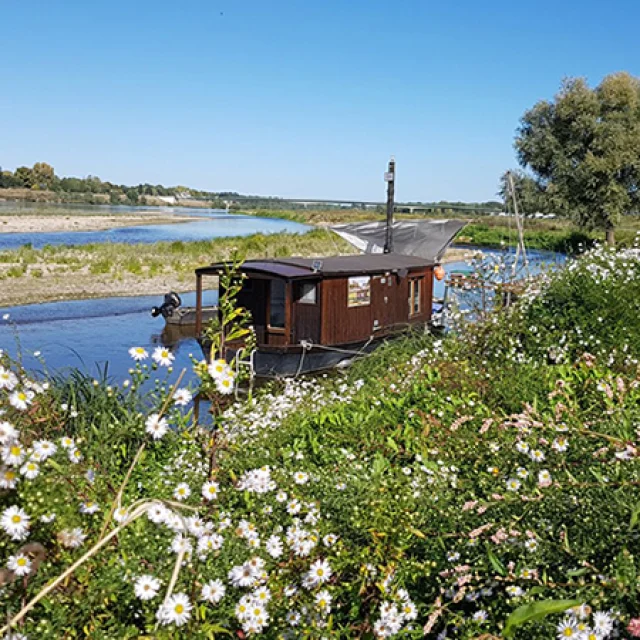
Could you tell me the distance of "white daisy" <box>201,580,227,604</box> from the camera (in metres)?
2.54

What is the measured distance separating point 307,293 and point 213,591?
42.5ft

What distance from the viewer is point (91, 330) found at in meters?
22.3

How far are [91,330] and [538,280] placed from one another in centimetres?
1560

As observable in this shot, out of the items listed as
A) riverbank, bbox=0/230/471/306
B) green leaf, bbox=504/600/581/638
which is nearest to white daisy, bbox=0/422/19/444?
green leaf, bbox=504/600/581/638

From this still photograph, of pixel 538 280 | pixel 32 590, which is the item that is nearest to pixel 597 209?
pixel 538 280

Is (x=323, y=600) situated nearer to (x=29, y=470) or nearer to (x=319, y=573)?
(x=319, y=573)

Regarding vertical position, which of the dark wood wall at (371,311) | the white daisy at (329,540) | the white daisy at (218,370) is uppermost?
the white daisy at (218,370)

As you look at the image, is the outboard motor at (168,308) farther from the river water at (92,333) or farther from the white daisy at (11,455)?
the white daisy at (11,455)

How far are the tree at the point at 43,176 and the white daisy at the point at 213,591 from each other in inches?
6651

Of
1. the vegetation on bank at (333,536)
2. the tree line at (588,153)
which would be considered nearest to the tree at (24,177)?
the tree line at (588,153)

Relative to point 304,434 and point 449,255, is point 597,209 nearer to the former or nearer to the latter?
point 449,255

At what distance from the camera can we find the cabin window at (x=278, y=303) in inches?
618

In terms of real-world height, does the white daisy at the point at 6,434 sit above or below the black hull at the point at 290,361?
above

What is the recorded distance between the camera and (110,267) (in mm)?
35250
